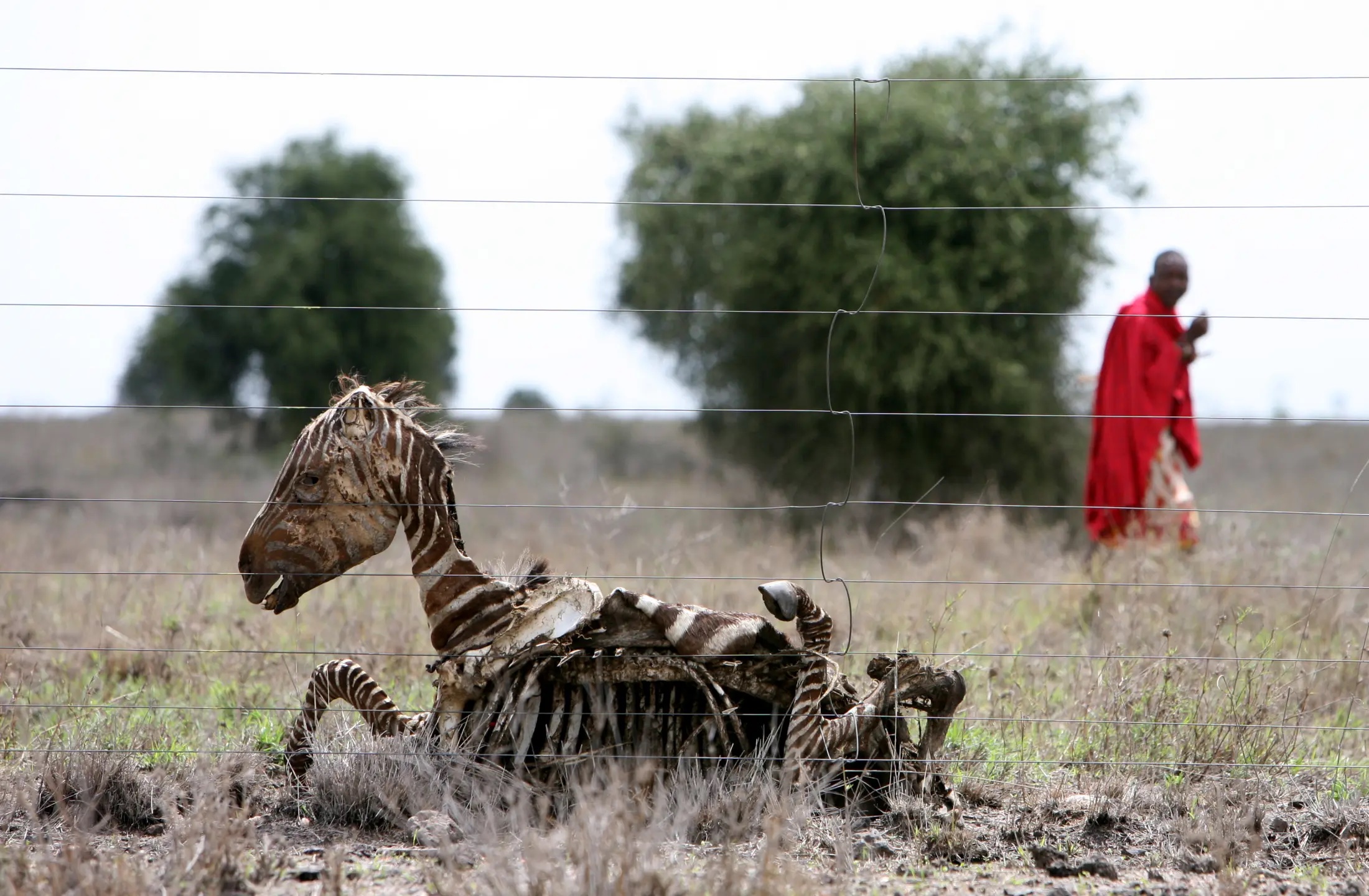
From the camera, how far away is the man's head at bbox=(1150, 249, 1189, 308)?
26.0ft

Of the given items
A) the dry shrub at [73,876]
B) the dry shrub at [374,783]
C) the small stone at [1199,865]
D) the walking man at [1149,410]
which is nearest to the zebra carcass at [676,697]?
the dry shrub at [374,783]

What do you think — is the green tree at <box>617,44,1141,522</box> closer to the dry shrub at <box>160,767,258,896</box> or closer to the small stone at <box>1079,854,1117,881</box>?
the small stone at <box>1079,854,1117,881</box>

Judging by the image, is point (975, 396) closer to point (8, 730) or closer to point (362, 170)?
point (8, 730)

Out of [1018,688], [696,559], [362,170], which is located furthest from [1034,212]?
→ [362,170]

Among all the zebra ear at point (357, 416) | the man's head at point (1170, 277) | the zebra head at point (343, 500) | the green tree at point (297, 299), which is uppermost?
the green tree at point (297, 299)

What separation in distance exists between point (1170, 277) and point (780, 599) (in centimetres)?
542

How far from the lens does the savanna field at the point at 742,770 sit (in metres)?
3.11

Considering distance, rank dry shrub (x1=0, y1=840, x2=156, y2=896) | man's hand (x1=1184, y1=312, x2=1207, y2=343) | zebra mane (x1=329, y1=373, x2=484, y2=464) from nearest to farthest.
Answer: dry shrub (x1=0, y1=840, x2=156, y2=896)
zebra mane (x1=329, y1=373, x2=484, y2=464)
man's hand (x1=1184, y1=312, x2=1207, y2=343)

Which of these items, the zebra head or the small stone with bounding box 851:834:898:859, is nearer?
the small stone with bounding box 851:834:898:859

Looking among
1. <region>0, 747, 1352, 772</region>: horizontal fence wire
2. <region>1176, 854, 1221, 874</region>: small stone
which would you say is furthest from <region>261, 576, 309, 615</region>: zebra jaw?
<region>1176, 854, 1221, 874</region>: small stone

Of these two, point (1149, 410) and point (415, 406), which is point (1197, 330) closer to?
point (1149, 410)

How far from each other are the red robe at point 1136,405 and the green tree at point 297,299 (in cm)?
1450

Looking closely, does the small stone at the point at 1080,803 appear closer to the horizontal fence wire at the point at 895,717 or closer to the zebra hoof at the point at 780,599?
the horizontal fence wire at the point at 895,717

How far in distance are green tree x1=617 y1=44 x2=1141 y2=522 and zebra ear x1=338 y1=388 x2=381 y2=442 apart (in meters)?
7.49
